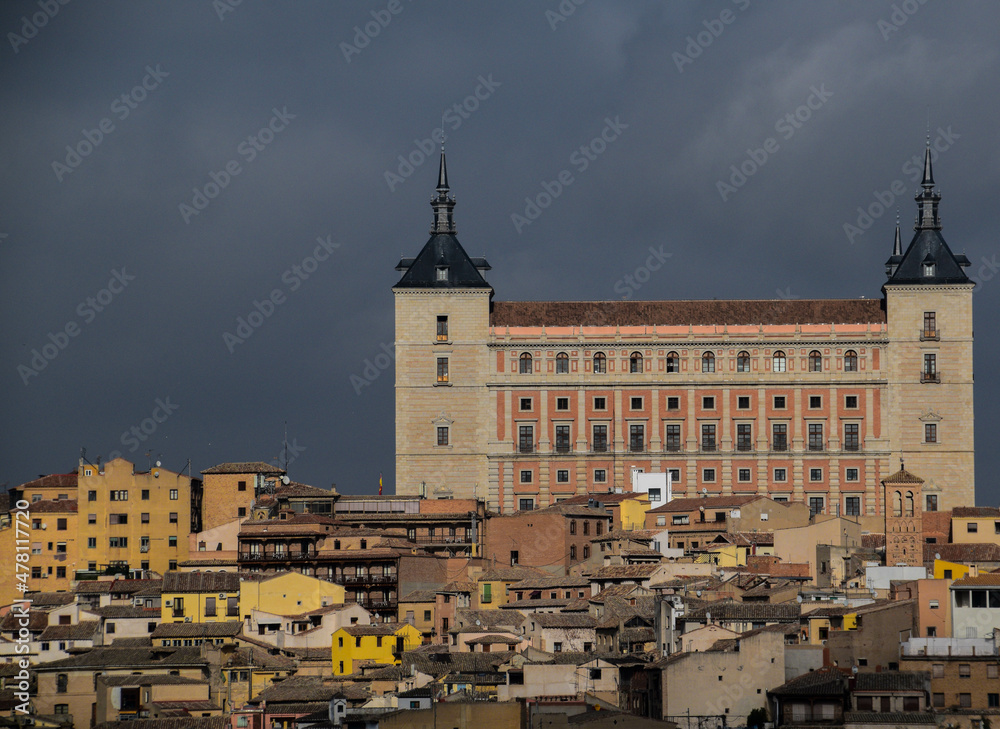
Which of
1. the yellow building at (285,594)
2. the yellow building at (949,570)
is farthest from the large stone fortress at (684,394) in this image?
the yellow building at (949,570)

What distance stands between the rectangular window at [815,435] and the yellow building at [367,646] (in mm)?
37538

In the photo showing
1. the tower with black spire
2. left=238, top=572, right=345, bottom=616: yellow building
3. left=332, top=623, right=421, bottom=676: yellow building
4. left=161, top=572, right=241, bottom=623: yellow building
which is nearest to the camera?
left=332, top=623, right=421, bottom=676: yellow building

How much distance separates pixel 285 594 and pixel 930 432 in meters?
39.4

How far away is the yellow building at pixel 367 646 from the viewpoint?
73.4 m

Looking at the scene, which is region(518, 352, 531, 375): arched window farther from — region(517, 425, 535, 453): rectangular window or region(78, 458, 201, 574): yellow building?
region(78, 458, 201, 574): yellow building

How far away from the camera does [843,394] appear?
109m

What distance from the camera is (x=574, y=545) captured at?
9181 centimetres

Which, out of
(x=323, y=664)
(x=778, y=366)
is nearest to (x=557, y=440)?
(x=778, y=366)

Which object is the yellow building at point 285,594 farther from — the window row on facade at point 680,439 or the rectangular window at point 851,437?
the rectangular window at point 851,437

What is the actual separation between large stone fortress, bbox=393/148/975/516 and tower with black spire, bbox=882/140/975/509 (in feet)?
0.24

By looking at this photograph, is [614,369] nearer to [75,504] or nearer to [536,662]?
[75,504]

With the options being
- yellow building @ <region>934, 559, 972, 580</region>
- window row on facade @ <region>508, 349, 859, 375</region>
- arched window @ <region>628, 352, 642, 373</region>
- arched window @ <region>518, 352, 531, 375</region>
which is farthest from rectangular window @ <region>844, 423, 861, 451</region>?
yellow building @ <region>934, 559, 972, 580</region>

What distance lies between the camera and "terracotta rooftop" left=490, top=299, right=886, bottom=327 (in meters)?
110

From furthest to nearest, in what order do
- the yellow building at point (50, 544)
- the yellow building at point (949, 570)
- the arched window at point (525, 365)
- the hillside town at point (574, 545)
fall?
the arched window at point (525, 365)
the yellow building at point (50, 544)
the yellow building at point (949, 570)
the hillside town at point (574, 545)
